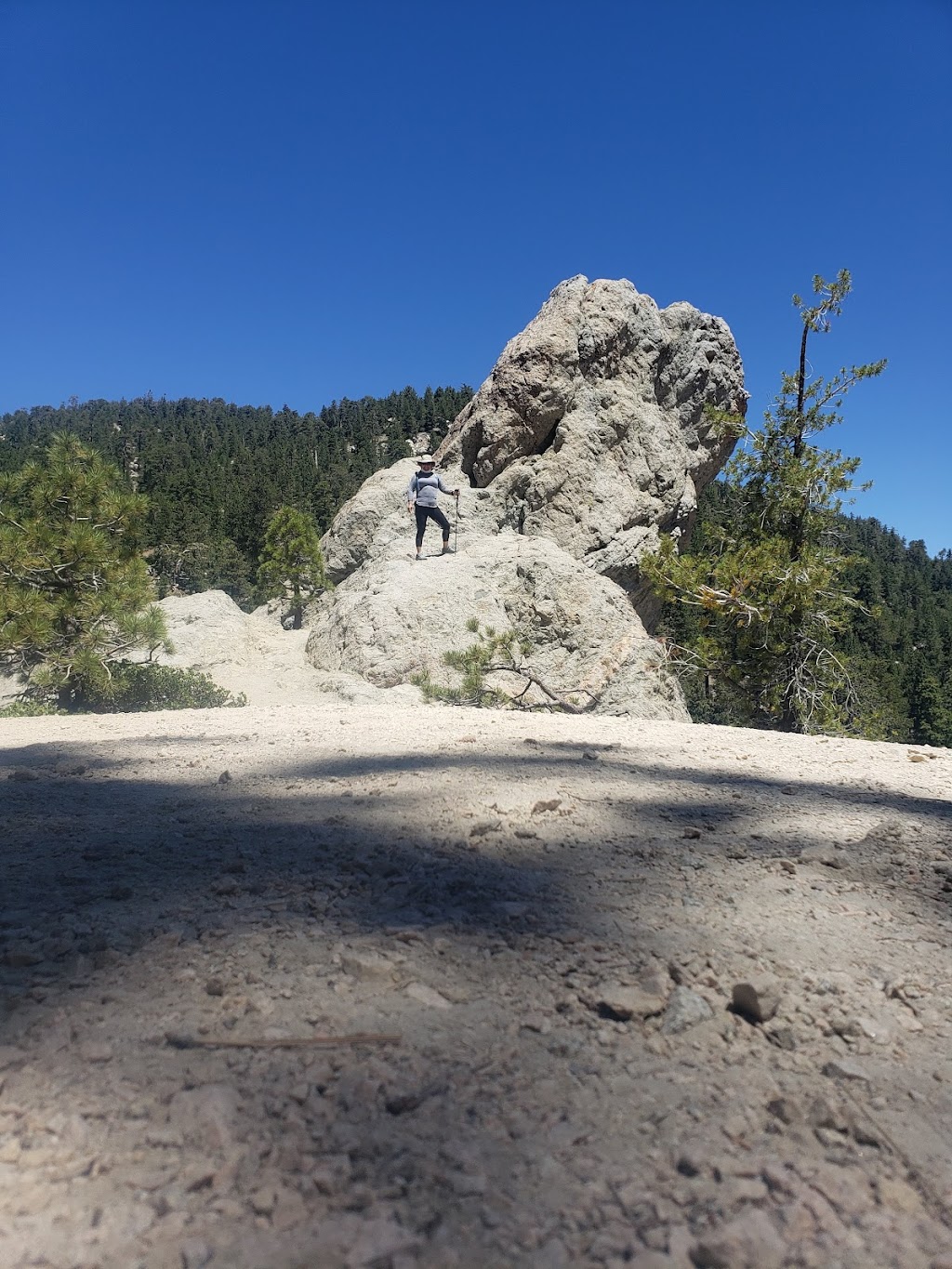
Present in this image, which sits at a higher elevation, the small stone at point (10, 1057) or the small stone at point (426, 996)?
the small stone at point (426, 996)

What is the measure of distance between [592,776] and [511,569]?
755 cm

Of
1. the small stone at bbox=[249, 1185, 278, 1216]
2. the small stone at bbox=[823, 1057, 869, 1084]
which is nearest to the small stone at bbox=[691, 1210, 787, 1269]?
the small stone at bbox=[823, 1057, 869, 1084]

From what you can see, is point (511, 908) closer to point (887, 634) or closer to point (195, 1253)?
point (195, 1253)

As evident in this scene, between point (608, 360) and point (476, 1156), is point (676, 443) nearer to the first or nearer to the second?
point (608, 360)

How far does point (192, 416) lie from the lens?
11819 centimetres

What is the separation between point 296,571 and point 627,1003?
1320cm

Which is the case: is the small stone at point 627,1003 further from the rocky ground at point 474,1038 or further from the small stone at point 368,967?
the small stone at point 368,967

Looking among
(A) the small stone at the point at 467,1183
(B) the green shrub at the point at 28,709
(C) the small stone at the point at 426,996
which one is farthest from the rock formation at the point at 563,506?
(A) the small stone at the point at 467,1183

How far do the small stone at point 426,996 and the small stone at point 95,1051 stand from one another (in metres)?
0.57

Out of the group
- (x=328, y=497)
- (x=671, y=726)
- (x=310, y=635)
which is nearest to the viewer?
(x=671, y=726)

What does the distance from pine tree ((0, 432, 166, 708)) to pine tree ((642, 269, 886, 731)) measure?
250 inches

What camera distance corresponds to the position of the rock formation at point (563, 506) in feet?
33.4

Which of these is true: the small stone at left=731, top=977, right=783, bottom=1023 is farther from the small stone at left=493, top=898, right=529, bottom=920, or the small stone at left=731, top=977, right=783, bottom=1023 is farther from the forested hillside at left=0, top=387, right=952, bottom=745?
the forested hillside at left=0, top=387, right=952, bottom=745

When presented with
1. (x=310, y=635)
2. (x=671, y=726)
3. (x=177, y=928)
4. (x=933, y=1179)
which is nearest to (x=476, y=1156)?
(x=933, y=1179)
